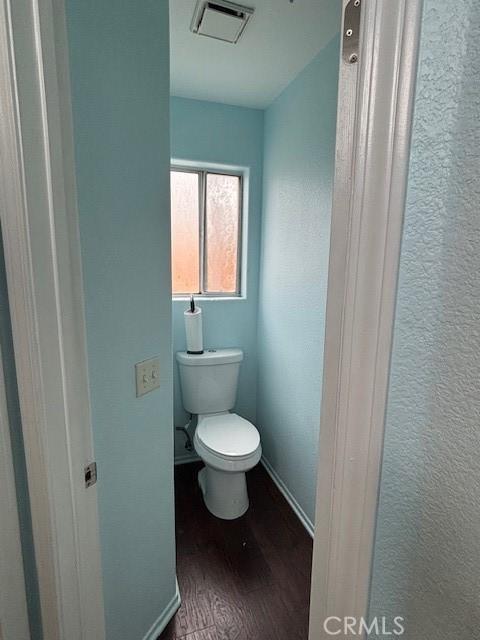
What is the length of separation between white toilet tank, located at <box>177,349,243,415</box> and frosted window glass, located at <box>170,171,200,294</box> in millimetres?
506

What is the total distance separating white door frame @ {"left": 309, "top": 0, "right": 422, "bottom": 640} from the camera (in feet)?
1.19

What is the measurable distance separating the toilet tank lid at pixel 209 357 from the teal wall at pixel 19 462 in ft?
4.45

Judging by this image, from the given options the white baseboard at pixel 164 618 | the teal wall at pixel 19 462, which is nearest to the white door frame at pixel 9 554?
the teal wall at pixel 19 462

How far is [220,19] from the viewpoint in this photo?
1361mm

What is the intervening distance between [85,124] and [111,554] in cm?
128

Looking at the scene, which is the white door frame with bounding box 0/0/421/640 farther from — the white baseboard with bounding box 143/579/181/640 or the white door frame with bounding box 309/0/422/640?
the white baseboard with bounding box 143/579/181/640

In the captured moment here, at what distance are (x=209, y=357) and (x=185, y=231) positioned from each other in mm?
877

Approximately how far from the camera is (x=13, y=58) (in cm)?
60

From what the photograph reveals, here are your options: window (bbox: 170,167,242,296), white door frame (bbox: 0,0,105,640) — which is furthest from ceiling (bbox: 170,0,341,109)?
white door frame (bbox: 0,0,105,640)

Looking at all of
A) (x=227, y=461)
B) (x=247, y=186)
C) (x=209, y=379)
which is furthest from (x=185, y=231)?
(x=227, y=461)

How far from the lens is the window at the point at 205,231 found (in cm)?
226

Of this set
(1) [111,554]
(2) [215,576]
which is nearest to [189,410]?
(2) [215,576]

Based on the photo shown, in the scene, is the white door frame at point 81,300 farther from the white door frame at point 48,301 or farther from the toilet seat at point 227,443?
the toilet seat at point 227,443

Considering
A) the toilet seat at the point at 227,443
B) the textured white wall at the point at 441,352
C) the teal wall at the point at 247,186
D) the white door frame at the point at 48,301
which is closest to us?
the textured white wall at the point at 441,352
